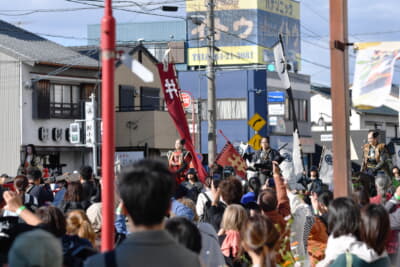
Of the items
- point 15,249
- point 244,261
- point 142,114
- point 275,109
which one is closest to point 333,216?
point 244,261

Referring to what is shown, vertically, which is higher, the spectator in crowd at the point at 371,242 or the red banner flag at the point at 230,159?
the red banner flag at the point at 230,159

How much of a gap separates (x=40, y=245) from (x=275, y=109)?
140 ft

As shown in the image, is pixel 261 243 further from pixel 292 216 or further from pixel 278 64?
pixel 278 64

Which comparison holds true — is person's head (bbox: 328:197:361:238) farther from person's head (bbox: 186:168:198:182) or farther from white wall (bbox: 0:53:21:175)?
white wall (bbox: 0:53:21:175)

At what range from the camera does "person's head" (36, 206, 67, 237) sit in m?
5.46

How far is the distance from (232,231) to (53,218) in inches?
92.2

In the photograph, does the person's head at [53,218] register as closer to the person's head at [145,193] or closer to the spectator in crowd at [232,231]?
the person's head at [145,193]

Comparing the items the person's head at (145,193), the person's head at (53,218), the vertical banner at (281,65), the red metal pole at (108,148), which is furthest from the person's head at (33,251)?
the vertical banner at (281,65)

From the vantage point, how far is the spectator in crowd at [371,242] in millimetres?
5449

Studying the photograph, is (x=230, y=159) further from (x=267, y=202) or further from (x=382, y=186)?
(x=267, y=202)

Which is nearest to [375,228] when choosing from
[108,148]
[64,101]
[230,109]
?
[108,148]

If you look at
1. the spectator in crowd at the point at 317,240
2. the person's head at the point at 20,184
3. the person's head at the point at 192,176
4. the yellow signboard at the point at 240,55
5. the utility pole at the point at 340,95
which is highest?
the yellow signboard at the point at 240,55

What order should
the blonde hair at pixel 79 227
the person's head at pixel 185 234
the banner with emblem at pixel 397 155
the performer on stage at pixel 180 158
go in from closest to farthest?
1. the person's head at pixel 185 234
2. the blonde hair at pixel 79 227
3. the performer on stage at pixel 180 158
4. the banner with emblem at pixel 397 155

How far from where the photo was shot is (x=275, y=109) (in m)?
45.7
